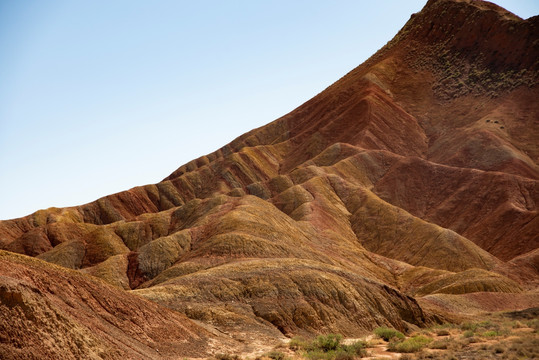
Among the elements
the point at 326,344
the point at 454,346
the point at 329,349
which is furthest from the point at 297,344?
the point at 454,346

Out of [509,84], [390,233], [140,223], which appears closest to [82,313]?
[140,223]

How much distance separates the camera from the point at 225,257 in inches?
2224

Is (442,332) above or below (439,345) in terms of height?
below

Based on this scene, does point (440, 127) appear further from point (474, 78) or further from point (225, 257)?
point (225, 257)

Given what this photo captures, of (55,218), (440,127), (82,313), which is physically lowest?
(440,127)

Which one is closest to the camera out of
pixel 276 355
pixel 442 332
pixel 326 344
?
pixel 276 355

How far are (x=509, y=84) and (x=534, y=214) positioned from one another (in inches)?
2351

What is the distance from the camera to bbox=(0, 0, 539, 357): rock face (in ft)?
132

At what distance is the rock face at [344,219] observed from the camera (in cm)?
4038

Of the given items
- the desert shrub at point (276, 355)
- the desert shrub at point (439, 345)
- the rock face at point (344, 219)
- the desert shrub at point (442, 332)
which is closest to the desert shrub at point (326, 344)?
the desert shrub at point (276, 355)

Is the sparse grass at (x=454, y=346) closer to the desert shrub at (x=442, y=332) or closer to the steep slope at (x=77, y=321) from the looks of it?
the desert shrub at (x=442, y=332)

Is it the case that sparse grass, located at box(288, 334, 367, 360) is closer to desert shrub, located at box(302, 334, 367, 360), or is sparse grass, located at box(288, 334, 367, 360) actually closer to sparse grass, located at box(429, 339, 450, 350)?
desert shrub, located at box(302, 334, 367, 360)

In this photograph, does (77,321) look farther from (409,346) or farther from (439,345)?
(439,345)

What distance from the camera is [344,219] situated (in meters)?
98.8
